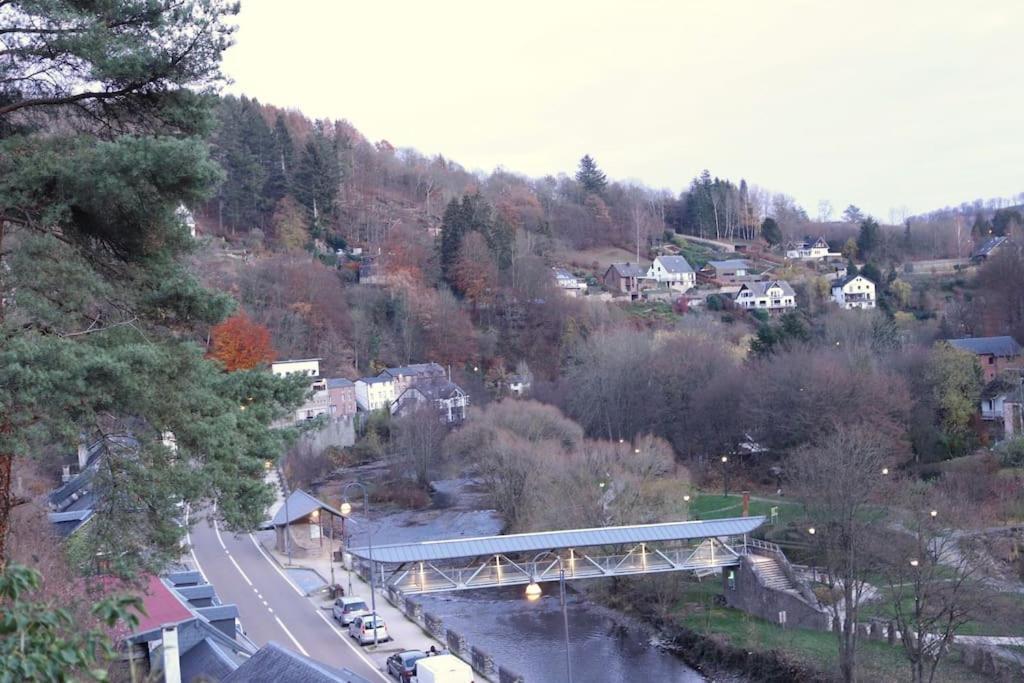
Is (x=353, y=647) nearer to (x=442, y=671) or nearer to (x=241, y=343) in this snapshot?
(x=442, y=671)

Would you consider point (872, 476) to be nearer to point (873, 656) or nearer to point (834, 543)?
point (834, 543)

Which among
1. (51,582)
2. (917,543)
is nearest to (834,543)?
(917,543)

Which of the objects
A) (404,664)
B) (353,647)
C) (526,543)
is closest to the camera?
(404,664)

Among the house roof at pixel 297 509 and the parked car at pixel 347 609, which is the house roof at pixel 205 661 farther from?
the house roof at pixel 297 509

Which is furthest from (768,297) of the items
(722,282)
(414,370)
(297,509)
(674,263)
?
(297,509)

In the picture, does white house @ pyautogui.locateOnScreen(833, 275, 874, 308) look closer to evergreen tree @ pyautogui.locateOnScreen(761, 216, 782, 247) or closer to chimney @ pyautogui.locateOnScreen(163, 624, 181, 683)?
evergreen tree @ pyautogui.locateOnScreen(761, 216, 782, 247)

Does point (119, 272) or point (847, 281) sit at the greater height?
point (119, 272)

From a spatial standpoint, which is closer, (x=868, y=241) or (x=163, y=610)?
(x=163, y=610)
